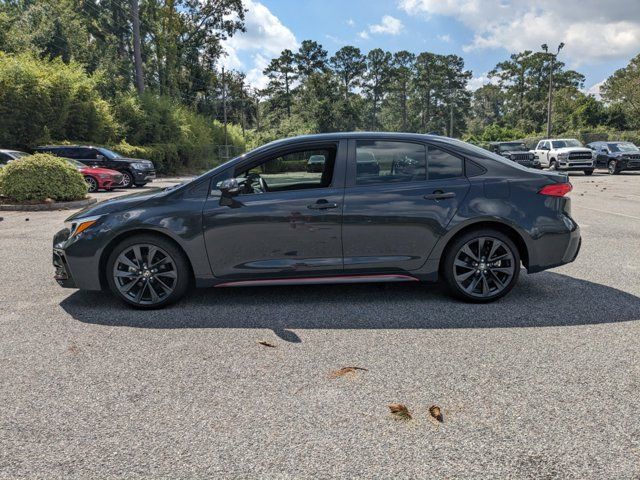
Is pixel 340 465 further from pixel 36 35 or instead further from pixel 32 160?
pixel 36 35

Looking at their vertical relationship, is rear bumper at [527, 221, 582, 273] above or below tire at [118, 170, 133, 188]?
below

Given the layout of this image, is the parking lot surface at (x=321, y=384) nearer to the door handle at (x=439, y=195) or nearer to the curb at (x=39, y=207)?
the door handle at (x=439, y=195)

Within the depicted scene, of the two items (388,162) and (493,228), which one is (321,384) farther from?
(493,228)

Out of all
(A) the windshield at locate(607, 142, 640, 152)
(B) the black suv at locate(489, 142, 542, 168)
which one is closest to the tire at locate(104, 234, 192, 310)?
(B) the black suv at locate(489, 142, 542, 168)

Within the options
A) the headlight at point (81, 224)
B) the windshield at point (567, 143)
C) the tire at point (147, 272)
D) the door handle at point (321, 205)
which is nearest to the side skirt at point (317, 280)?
the tire at point (147, 272)

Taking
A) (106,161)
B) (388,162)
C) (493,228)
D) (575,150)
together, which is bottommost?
(493,228)

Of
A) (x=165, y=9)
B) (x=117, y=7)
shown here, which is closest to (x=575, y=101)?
(x=165, y=9)

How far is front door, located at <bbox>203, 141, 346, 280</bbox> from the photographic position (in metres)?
4.42

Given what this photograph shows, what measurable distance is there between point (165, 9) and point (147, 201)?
4559cm

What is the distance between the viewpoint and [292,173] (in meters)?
4.67

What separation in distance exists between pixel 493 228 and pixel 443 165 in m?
0.74

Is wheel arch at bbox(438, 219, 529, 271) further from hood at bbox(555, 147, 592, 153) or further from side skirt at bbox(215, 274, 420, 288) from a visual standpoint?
hood at bbox(555, 147, 592, 153)

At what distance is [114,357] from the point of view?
11.6 feet

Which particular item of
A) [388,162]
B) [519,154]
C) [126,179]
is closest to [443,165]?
[388,162]
